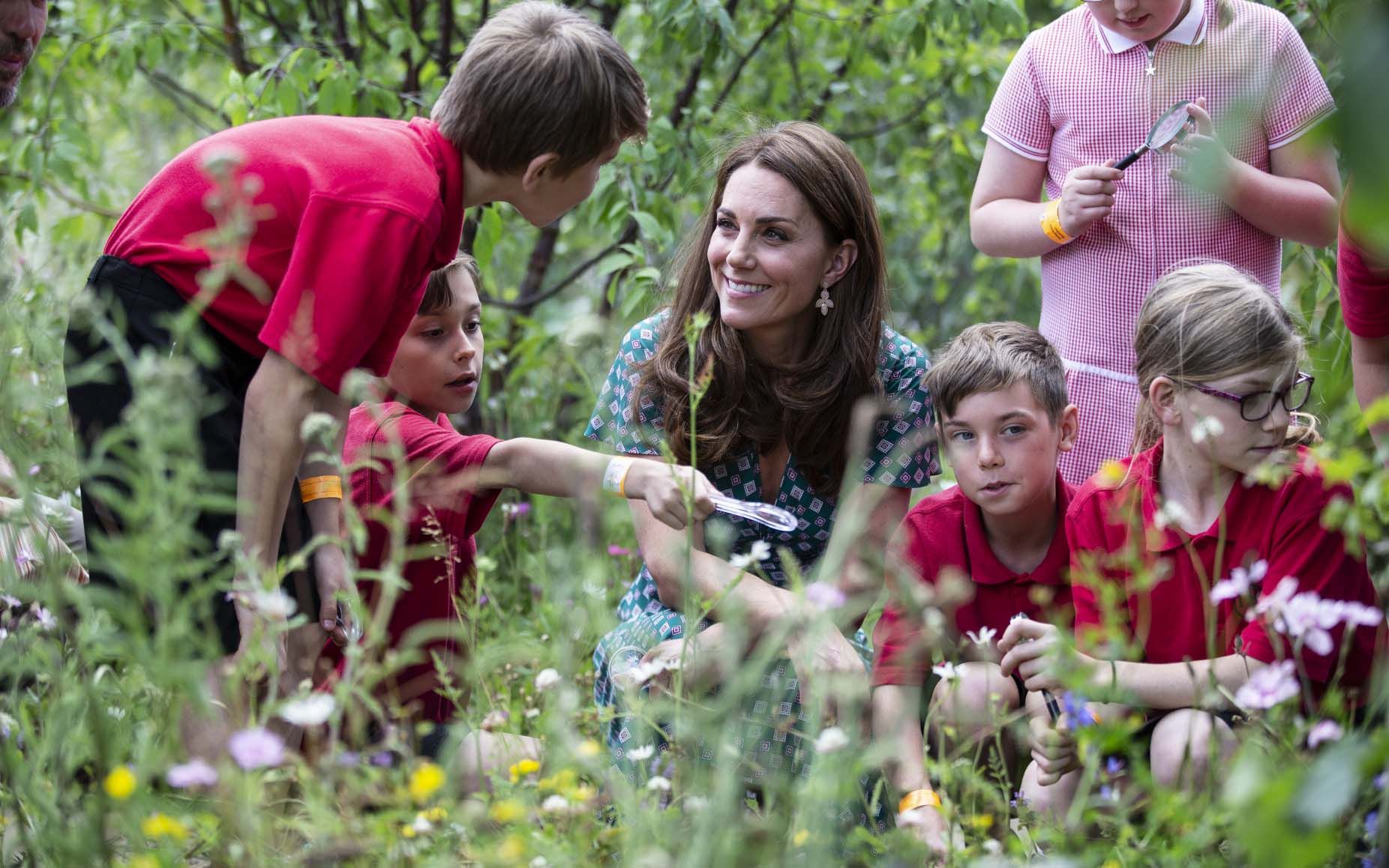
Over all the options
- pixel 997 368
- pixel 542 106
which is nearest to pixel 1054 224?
pixel 997 368

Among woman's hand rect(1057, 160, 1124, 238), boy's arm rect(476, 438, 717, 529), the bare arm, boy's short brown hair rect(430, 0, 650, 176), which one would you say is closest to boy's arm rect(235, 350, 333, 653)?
boy's arm rect(476, 438, 717, 529)

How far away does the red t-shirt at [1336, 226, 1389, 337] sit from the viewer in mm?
1879

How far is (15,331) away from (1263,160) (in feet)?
6.69

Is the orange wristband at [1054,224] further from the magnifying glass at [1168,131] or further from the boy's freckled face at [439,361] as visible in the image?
the boy's freckled face at [439,361]

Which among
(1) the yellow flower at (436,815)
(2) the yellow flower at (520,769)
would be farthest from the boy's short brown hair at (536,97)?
(1) the yellow flower at (436,815)

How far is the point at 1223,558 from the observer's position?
80.2 inches

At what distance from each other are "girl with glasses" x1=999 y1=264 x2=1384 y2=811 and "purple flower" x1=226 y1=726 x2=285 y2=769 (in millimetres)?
1010

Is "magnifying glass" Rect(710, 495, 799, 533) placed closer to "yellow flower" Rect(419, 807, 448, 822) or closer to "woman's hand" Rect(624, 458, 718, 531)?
"woman's hand" Rect(624, 458, 718, 531)

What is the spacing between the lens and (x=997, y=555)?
2.29 metres

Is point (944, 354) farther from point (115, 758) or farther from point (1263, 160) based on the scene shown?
point (115, 758)

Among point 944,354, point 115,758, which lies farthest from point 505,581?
point 115,758

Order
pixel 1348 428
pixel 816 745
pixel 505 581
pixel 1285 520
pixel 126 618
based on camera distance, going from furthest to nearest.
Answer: pixel 505 581
pixel 1285 520
pixel 1348 428
pixel 816 745
pixel 126 618

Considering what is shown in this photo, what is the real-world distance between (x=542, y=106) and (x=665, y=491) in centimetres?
65

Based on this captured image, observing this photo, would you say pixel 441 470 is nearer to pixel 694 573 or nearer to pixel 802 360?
pixel 694 573
